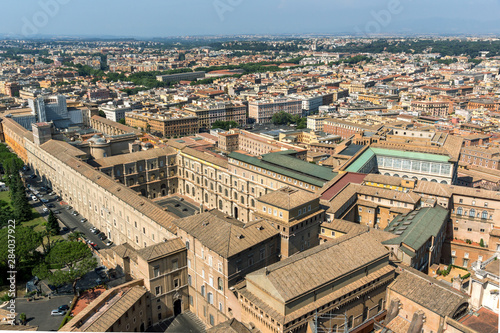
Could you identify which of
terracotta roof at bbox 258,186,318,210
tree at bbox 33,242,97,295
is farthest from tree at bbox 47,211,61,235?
terracotta roof at bbox 258,186,318,210

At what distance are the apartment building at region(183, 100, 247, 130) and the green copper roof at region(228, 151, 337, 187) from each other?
245ft

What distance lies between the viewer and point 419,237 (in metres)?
51.2

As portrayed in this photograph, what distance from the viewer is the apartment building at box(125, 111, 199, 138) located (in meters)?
135

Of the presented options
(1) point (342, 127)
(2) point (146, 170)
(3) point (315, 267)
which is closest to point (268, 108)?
(1) point (342, 127)

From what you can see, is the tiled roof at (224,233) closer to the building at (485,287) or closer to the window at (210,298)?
the window at (210,298)

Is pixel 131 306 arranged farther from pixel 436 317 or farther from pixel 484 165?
pixel 484 165

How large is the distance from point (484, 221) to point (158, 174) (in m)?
60.4

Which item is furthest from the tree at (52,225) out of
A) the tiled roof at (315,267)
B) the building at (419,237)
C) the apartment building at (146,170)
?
the building at (419,237)

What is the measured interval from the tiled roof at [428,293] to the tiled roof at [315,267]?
12.0ft

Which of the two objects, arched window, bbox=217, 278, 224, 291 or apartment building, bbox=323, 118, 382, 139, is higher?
apartment building, bbox=323, 118, 382, 139

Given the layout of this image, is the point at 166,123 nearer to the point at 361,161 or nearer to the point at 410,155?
the point at 361,161

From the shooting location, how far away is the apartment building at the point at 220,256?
43.5 metres

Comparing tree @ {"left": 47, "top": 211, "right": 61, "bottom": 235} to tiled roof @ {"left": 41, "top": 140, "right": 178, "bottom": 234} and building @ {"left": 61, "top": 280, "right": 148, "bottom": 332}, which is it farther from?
building @ {"left": 61, "top": 280, "right": 148, "bottom": 332}

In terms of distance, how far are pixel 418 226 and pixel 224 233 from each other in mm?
25731
